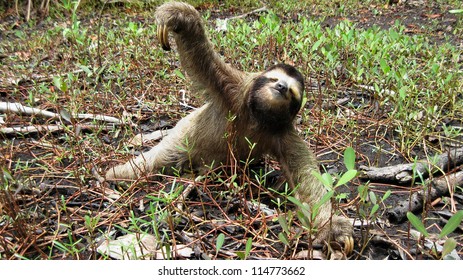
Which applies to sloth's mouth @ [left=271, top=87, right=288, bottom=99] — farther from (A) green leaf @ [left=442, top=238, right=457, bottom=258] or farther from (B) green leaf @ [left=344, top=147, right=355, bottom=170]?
(A) green leaf @ [left=442, top=238, right=457, bottom=258]

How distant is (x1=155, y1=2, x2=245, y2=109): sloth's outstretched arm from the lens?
3721 mm

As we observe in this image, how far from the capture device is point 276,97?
138 inches

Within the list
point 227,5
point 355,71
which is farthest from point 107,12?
point 355,71

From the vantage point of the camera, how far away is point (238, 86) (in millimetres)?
3914

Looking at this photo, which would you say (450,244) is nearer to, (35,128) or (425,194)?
(425,194)

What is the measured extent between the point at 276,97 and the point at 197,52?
0.92 metres

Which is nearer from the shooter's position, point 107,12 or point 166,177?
point 166,177

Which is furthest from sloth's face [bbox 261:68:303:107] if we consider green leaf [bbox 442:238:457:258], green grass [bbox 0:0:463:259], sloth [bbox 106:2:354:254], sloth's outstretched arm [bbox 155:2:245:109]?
green leaf [bbox 442:238:457:258]

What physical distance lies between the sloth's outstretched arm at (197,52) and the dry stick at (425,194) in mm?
1754

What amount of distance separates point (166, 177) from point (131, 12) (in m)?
8.46

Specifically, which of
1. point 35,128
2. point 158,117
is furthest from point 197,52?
point 35,128

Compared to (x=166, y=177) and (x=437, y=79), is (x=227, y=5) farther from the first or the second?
(x=166, y=177)

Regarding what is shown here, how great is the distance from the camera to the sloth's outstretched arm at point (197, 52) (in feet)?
12.2
